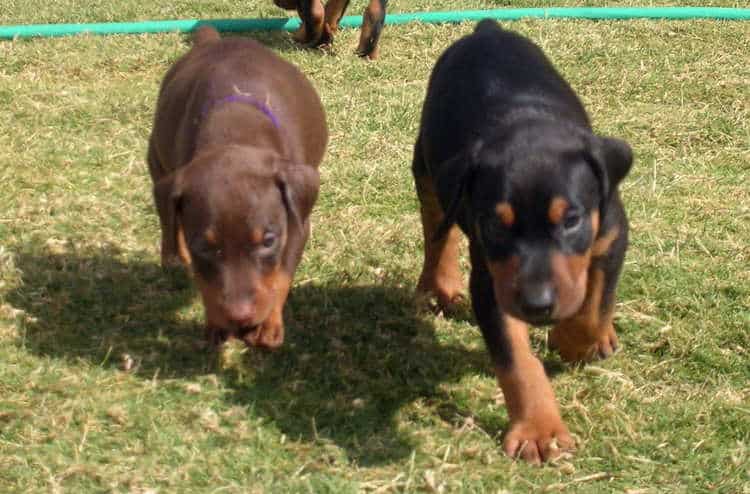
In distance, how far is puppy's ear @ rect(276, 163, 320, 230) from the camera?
495cm

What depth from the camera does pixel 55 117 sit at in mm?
8484

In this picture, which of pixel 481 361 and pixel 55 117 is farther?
pixel 55 117

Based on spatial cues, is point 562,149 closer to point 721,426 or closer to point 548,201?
point 548,201

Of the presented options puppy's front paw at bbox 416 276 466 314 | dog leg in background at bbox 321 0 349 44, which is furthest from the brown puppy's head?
dog leg in background at bbox 321 0 349 44

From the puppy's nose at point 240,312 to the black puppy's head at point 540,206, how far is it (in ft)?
3.04

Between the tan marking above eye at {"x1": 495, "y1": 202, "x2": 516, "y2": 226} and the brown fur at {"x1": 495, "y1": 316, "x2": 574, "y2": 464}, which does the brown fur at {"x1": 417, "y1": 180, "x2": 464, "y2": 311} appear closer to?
the brown fur at {"x1": 495, "y1": 316, "x2": 574, "y2": 464}

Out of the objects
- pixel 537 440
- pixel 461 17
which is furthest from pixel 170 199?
pixel 461 17

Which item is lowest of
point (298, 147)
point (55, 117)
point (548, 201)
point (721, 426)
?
point (55, 117)

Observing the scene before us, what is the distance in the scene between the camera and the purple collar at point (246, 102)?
18.8 ft

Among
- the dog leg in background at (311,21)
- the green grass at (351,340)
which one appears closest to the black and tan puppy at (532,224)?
the green grass at (351,340)

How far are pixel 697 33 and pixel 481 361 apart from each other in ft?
19.6

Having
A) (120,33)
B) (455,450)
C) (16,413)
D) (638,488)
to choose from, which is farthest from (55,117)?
(638,488)

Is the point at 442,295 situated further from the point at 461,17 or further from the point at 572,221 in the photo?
the point at 461,17

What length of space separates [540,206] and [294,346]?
163 centimetres
